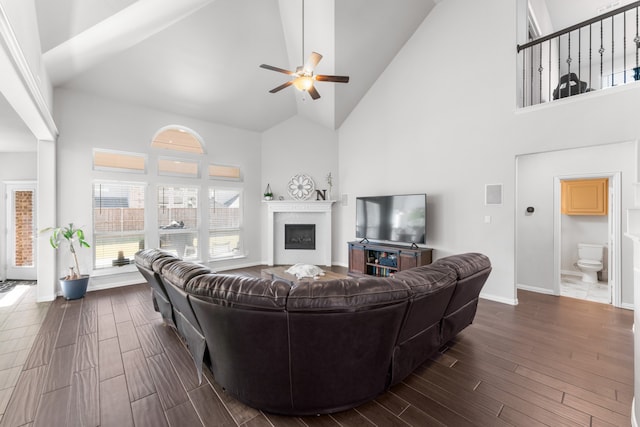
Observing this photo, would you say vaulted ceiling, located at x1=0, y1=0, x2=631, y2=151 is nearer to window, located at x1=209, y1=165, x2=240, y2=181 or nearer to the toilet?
window, located at x1=209, y1=165, x2=240, y2=181

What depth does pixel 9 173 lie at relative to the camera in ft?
17.5

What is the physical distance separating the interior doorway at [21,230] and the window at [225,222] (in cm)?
333

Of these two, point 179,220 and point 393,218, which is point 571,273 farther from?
point 179,220

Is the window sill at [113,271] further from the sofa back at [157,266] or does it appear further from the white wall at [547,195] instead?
the white wall at [547,195]

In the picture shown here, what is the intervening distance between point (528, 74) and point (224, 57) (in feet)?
17.0

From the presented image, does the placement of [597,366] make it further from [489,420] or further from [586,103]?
[586,103]

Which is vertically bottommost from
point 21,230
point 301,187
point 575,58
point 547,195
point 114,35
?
point 21,230

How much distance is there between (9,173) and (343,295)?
750 cm

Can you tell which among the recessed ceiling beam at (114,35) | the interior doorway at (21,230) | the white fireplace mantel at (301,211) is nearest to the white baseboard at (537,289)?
the white fireplace mantel at (301,211)

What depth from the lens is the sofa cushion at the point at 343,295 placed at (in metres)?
1.53

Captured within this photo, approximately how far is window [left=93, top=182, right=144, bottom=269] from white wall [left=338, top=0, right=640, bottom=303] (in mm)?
4739

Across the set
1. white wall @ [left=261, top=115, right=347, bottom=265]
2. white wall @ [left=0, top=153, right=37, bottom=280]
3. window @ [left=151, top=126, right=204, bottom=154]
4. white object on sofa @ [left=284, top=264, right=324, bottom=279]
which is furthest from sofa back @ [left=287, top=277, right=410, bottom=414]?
white wall @ [left=0, top=153, right=37, bottom=280]

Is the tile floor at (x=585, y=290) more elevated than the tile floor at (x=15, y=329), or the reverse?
the tile floor at (x=585, y=290)

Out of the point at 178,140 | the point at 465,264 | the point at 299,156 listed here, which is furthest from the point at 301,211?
the point at 465,264
